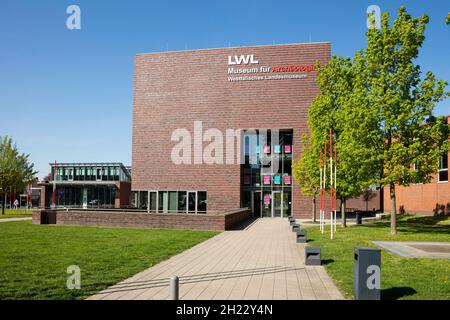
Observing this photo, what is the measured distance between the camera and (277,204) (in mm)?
40500

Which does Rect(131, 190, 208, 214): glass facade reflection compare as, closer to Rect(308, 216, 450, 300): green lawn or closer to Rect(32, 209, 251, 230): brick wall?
Rect(32, 209, 251, 230): brick wall

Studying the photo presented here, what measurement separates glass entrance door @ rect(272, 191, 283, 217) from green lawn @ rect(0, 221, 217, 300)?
2193 centimetres

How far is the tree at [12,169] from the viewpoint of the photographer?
41.1 m

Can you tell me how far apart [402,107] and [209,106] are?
23779 millimetres

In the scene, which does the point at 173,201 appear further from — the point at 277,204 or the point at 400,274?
the point at 400,274

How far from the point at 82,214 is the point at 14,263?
615 inches

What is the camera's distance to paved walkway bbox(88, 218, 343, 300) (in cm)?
826

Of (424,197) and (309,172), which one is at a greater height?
(309,172)

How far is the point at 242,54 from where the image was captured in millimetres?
41344

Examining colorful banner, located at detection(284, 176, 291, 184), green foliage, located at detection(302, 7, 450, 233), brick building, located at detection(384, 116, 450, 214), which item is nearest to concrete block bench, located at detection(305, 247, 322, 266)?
green foliage, located at detection(302, 7, 450, 233)

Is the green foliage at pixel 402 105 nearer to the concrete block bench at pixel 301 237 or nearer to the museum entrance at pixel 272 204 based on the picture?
the concrete block bench at pixel 301 237

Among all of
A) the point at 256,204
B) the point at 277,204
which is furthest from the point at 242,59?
the point at 277,204
